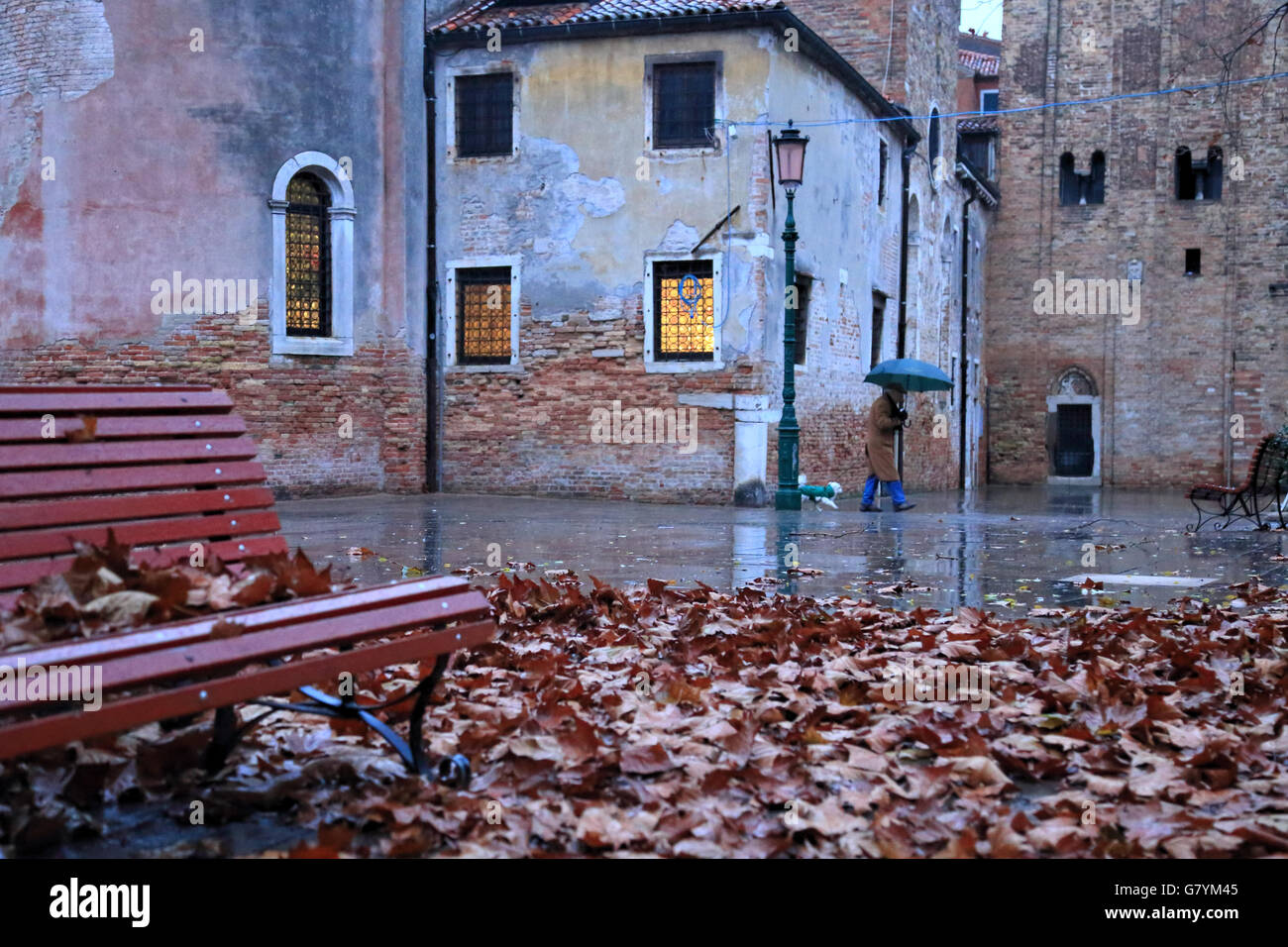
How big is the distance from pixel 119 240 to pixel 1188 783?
16214mm

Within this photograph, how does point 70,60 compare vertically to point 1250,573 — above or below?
above

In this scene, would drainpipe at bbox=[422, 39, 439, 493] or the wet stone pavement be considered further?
drainpipe at bbox=[422, 39, 439, 493]

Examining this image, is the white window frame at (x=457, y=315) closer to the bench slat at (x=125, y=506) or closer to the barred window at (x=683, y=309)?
the barred window at (x=683, y=309)

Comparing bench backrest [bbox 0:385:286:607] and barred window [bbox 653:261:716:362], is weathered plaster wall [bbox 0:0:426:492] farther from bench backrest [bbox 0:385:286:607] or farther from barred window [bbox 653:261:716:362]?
bench backrest [bbox 0:385:286:607]

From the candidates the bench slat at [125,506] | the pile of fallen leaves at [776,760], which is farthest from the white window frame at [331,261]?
the bench slat at [125,506]

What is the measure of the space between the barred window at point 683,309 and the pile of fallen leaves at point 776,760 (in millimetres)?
13332

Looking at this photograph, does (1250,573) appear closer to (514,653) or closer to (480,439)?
(514,653)

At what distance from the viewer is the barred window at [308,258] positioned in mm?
18828

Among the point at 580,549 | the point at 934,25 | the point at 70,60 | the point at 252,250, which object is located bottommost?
the point at 580,549

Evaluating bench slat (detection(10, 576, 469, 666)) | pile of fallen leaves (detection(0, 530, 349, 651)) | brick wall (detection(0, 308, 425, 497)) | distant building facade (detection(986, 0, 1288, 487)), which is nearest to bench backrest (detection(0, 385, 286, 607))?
pile of fallen leaves (detection(0, 530, 349, 651))

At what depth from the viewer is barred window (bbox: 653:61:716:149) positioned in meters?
19.3

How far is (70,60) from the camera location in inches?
677

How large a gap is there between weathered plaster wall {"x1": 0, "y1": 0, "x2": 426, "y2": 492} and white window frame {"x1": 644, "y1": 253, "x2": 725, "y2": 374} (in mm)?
3983
